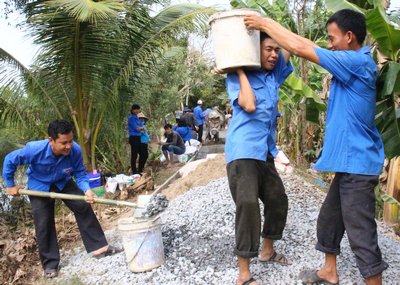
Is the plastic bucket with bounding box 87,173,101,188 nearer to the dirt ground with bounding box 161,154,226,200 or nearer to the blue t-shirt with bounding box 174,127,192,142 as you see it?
the dirt ground with bounding box 161,154,226,200

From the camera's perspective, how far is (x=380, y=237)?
4094 mm

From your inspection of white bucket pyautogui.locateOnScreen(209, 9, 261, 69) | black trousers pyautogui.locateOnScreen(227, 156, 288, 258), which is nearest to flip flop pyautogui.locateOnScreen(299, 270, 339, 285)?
black trousers pyautogui.locateOnScreen(227, 156, 288, 258)

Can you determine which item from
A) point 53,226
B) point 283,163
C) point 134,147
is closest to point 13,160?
point 53,226

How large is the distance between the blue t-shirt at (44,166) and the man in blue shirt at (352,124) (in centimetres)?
238

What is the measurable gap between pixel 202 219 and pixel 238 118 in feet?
5.91

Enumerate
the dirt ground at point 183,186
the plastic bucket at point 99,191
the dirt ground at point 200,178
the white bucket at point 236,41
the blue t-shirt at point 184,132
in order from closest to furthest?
1. the white bucket at point 236,41
2. the dirt ground at point 183,186
3. the dirt ground at point 200,178
4. the plastic bucket at point 99,191
5. the blue t-shirt at point 184,132

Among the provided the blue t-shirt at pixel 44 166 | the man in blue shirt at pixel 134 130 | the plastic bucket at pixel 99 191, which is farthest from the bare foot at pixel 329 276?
the man in blue shirt at pixel 134 130

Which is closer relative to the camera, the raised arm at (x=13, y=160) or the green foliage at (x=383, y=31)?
the green foliage at (x=383, y=31)

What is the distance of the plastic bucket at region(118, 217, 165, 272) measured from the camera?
3598 millimetres

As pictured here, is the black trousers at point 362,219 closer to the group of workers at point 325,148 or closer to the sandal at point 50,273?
the group of workers at point 325,148

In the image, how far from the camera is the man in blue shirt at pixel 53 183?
3971 mm

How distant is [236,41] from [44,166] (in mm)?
2393

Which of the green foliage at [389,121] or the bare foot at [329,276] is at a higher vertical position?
the green foliage at [389,121]

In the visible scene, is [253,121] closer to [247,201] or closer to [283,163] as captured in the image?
[283,163]
